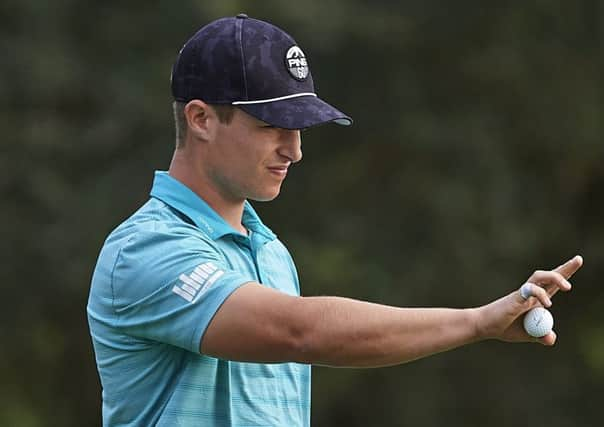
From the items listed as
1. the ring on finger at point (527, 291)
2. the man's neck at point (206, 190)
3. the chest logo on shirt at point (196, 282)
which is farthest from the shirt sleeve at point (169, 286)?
the ring on finger at point (527, 291)

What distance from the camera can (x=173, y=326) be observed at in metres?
3.31

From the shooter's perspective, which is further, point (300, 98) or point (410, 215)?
point (410, 215)

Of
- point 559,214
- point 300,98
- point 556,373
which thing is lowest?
point 556,373

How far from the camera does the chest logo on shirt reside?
3281 mm

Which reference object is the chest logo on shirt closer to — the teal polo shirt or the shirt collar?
the teal polo shirt

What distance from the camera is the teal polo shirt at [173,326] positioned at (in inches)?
130

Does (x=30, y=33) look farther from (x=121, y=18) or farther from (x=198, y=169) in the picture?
(x=198, y=169)

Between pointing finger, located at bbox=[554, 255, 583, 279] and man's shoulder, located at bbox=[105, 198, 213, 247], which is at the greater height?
man's shoulder, located at bbox=[105, 198, 213, 247]

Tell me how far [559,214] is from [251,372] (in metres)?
10.2

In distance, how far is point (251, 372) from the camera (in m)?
3.48

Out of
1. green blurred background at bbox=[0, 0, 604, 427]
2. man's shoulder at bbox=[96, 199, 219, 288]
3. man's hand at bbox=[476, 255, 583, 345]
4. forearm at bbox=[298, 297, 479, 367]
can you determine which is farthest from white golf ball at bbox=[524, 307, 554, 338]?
green blurred background at bbox=[0, 0, 604, 427]

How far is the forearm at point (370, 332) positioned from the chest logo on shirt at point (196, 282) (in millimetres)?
203

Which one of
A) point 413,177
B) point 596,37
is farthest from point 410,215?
point 596,37

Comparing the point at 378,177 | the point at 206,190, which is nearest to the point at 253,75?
the point at 206,190
